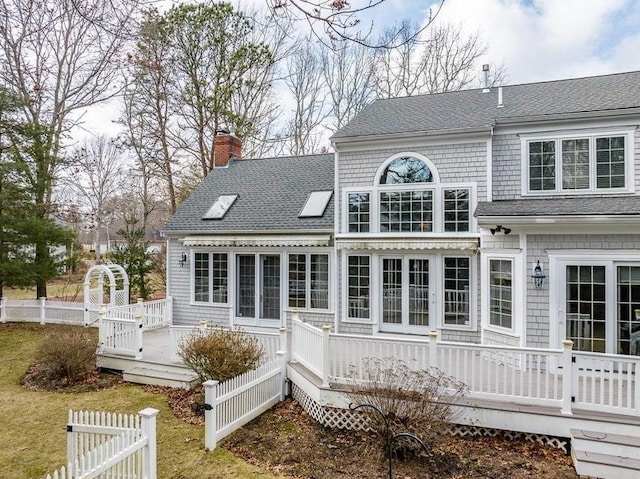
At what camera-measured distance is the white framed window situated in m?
10.2

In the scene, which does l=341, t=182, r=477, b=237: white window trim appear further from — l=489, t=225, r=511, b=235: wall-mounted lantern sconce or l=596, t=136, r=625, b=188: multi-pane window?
l=596, t=136, r=625, b=188: multi-pane window

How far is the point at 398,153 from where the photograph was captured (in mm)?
10711

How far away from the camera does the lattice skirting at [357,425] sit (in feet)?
20.1

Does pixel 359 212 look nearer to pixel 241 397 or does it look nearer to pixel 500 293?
pixel 500 293

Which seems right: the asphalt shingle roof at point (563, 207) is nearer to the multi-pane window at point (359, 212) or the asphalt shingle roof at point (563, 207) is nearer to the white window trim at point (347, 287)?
the multi-pane window at point (359, 212)

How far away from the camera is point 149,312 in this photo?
12953 millimetres

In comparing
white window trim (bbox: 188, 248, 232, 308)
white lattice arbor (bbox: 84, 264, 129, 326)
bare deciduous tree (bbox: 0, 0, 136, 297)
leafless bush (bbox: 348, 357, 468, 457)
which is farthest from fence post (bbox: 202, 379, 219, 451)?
white lattice arbor (bbox: 84, 264, 129, 326)

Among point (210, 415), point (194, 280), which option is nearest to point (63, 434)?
point (210, 415)

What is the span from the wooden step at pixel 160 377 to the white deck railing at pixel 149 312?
6.51 feet

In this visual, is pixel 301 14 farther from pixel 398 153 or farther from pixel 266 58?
pixel 266 58

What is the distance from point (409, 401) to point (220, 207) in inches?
392

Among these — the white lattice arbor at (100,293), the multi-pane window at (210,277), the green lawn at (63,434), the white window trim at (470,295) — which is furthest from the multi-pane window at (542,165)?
the white lattice arbor at (100,293)

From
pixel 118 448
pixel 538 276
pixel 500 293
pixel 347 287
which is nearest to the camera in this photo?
pixel 118 448

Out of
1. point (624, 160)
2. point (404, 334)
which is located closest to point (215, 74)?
point (404, 334)
